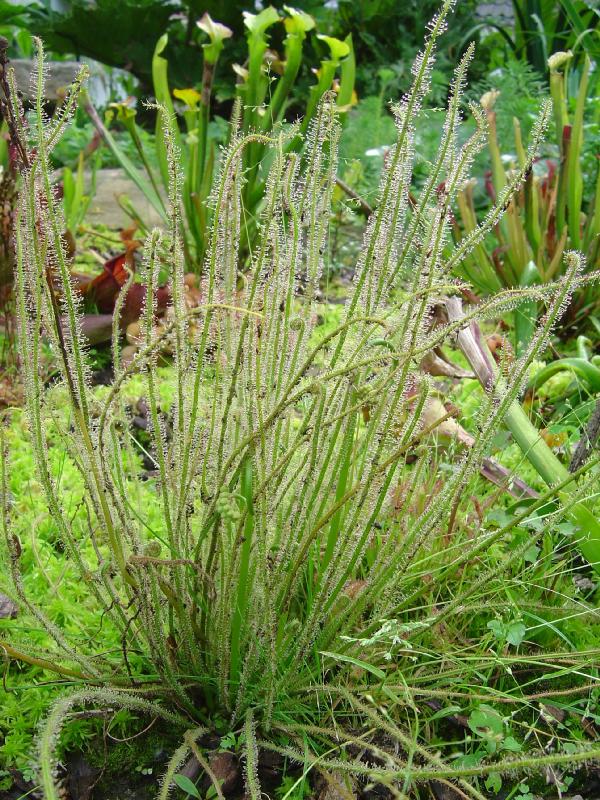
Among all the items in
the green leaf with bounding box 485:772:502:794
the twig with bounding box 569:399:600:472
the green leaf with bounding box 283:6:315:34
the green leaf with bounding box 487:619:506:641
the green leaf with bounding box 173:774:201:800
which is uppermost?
the green leaf with bounding box 283:6:315:34

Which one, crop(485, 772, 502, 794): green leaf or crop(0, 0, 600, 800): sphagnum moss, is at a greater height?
crop(0, 0, 600, 800): sphagnum moss

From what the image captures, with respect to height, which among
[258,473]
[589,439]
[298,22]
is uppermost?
[298,22]

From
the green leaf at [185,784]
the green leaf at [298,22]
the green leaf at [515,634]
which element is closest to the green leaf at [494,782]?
the green leaf at [515,634]

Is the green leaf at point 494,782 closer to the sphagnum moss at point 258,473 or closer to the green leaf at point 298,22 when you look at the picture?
the sphagnum moss at point 258,473

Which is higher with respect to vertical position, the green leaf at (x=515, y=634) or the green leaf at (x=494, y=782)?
the green leaf at (x=515, y=634)

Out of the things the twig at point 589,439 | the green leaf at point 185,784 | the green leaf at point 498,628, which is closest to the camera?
the green leaf at point 185,784

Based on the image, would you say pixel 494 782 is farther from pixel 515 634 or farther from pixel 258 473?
pixel 258 473

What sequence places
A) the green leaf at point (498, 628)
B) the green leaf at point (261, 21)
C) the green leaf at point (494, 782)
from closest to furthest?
the green leaf at point (494, 782)
the green leaf at point (498, 628)
the green leaf at point (261, 21)

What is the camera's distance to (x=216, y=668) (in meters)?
1.34

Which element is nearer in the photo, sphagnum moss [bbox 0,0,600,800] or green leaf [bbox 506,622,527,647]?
sphagnum moss [bbox 0,0,600,800]

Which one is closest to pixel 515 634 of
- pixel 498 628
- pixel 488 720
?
pixel 498 628

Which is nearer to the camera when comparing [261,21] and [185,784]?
[185,784]

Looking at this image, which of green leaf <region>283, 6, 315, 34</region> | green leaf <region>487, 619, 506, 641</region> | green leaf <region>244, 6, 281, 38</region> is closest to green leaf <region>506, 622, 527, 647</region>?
green leaf <region>487, 619, 506, 641</region>

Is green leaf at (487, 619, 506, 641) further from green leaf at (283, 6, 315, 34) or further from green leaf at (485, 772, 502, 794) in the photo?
green leaf at (283, 6, 315, 34)
